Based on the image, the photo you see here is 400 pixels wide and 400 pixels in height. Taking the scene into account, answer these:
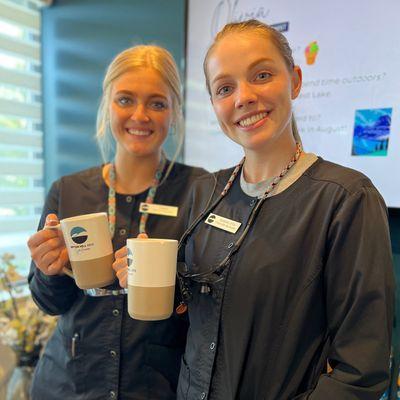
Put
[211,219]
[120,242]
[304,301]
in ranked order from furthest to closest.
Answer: [120,242] → [211,219] → [304,301]

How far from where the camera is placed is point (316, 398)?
2.32 ft

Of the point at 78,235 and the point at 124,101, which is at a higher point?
the point at 124,101

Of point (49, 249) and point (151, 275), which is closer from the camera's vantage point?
point (151, 275)

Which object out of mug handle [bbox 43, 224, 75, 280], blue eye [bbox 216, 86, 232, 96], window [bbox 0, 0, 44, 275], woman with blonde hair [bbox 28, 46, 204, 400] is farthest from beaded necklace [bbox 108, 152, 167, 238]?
window [bbox 0, 0, 44, 275]

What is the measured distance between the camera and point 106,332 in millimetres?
1145

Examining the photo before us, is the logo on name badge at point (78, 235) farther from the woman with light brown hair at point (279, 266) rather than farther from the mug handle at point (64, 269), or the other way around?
the woman with light brown hair at point (279, 266)

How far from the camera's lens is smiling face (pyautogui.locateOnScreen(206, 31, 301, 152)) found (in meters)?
0.83

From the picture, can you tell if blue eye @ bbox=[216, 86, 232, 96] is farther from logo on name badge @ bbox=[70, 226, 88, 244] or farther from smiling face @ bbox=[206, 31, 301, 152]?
logo on name badge @ bbox=[70, 226, 88, 244]

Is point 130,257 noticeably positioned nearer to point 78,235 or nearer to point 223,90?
point 78,235

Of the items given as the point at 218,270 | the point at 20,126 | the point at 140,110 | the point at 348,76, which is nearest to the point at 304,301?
the point at 218,270

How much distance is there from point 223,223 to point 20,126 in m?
1.99

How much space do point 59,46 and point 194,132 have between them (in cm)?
116

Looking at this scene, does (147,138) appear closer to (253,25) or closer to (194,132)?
(253,25)

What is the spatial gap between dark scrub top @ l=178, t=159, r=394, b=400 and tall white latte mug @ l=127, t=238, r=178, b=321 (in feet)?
0.33
